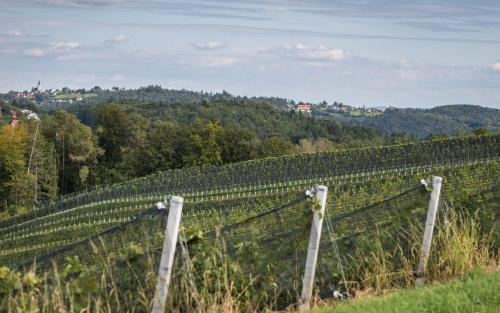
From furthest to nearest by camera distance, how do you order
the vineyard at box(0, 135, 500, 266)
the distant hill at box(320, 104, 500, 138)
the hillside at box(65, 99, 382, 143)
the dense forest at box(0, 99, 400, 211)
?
the distant hill at box(320, 104, 500, 138)
the hillside at box(65, 99, 382, 143)
the dense forest at box(0, 99, 400, 211)
the vineyard at box(0, 135, 500, 266)

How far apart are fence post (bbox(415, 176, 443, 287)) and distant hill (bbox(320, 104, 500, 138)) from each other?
536 ft

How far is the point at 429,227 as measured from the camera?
20.8 feet

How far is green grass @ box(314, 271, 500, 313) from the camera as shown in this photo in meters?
5.19

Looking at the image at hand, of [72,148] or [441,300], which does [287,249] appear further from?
A: [72,148]

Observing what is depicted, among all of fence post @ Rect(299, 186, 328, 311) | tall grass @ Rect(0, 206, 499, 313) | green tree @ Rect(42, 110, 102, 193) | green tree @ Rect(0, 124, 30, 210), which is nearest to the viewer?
tall grass @ Rect(0, 206, 499, 313)

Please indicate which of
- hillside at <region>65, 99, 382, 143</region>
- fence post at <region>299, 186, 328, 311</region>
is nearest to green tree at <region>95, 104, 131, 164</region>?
hillside at <region>65, 99, 382, 143</region>

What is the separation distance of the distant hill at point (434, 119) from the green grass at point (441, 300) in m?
164

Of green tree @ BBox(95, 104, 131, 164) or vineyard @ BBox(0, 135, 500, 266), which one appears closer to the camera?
vineyard @ BBox(0, 135, 500, 266)

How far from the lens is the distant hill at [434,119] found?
170m

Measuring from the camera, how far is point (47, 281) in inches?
205

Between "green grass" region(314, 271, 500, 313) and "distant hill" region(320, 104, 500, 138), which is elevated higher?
"distant hill" region(320, 104, 500, 138)

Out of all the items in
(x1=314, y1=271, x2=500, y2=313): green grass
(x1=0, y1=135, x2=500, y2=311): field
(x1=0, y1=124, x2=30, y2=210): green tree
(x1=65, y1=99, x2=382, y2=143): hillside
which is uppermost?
(x1=65, y1=99, x2=382, y2=143): hillside

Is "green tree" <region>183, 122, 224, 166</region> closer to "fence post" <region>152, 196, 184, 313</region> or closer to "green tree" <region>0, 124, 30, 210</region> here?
"green tree" <region>0, 124, 30, 210</region>

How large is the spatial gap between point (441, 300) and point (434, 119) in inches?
7097
